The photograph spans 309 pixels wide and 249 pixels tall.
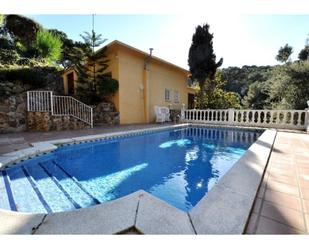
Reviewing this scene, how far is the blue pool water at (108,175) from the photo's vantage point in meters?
2.41

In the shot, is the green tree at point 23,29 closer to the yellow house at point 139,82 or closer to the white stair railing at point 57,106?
the yellow house at point 139,82

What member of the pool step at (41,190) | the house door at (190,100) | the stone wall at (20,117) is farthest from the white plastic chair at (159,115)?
the pool step at (41,190)

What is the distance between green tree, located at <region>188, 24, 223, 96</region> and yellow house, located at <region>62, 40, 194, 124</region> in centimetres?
95

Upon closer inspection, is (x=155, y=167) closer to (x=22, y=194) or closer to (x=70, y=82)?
(x=22, y=194)

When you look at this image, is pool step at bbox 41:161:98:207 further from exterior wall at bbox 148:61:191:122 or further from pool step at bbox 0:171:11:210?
exterior wall at bbox 148:61:191:122

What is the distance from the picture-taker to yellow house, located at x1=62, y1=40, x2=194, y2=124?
9.97 m

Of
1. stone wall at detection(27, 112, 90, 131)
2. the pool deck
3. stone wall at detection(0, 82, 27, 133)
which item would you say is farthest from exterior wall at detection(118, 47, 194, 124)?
the pool deck

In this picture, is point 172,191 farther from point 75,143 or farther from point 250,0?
point 75,143

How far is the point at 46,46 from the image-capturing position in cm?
1248

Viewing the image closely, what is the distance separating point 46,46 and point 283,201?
600 inches

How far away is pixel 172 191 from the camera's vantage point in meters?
2.76
